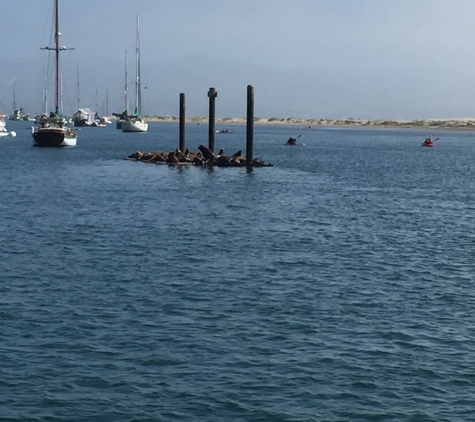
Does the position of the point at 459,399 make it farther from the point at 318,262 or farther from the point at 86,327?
the point at 318,262

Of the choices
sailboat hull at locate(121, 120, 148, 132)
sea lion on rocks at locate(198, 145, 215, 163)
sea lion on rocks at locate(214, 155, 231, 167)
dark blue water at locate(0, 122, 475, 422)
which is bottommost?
dark blue water at locate(0, 122, 475, 422)

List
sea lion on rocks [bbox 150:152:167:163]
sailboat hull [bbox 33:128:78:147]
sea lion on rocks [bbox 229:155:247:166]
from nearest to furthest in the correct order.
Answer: sea lion on rocks [bbox 229:155:247:166]
sea lion on rocks [bbox 150:152:167:163]
sailboat hull [bbox 33:128:78:147]

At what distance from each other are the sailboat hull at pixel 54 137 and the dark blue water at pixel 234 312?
1748 inches

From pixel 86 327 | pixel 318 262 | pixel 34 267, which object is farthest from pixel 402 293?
pixel 34 267

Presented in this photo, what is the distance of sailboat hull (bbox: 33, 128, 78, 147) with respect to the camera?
85312 millimetres

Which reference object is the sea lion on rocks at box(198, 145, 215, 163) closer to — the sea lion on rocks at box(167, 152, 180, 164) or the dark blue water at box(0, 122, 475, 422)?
the sea lion on rocks at box(167, 152, 180, 164)

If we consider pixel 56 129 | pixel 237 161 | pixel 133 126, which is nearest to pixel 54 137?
pixel 56 129

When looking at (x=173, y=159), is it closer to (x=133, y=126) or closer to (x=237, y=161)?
(x=237, y=161)

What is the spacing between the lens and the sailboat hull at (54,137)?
3359 inches

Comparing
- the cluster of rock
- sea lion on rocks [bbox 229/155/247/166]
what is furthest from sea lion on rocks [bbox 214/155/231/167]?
sea lion on rocks [bbox 229/155/247/166]

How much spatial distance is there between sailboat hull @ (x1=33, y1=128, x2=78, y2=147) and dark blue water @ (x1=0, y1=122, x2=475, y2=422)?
4441cm

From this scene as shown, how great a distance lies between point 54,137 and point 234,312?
225 feet

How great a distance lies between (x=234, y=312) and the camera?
2025cm

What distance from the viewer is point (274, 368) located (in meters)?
16.4
